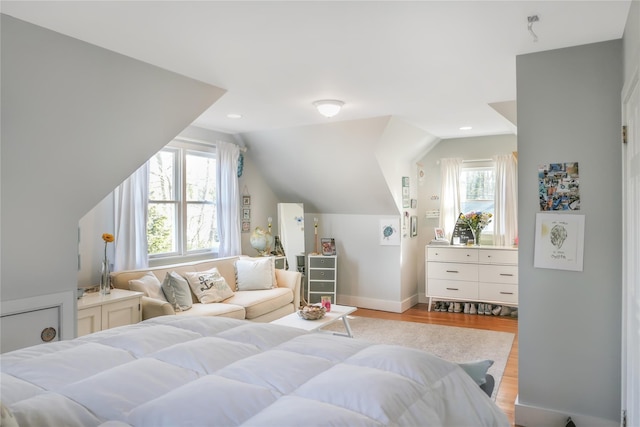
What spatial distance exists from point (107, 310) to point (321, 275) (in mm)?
3146

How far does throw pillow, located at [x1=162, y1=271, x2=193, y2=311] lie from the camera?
401 cm

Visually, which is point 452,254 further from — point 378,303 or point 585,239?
point 585,239

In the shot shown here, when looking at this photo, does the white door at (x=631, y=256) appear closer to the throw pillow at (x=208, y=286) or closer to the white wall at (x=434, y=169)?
the throw pillow at (x=208, y=286)

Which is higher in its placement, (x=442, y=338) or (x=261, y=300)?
(x=261, y=300)

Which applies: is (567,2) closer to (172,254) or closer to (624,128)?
(624,128)

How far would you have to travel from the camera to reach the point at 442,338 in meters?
4.67

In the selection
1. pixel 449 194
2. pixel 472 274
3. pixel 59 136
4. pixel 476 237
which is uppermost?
pixel 59 136

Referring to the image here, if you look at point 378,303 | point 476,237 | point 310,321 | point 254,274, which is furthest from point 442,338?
point 254,274

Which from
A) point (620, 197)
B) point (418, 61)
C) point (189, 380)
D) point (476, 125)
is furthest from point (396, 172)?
point (189, 380)

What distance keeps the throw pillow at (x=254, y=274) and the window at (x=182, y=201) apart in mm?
528

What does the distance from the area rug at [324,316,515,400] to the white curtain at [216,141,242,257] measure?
1.58 m

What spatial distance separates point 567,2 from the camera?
6.85 ft

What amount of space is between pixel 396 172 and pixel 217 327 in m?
4.10

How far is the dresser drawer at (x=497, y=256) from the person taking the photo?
542cm
